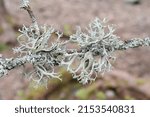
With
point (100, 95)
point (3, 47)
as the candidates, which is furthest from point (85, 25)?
point (100, 95)

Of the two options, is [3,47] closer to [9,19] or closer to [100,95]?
[9,19]

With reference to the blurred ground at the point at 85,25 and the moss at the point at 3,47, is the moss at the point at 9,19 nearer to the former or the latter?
the blurred ground at the point at 85,25

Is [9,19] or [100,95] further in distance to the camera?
[9,19]

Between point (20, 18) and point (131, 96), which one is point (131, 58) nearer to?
point (131, 96)

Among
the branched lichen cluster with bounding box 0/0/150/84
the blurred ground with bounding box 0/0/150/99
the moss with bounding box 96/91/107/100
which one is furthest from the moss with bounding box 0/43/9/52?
the branched lichen cluster with bounding box 0/0/150/84

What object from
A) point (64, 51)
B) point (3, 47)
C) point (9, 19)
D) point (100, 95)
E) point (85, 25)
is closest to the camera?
point (64, 51)

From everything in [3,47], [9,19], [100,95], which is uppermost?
[9,19]

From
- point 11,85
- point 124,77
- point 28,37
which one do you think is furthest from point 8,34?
point 28,37
